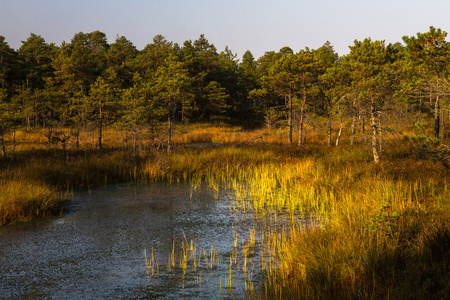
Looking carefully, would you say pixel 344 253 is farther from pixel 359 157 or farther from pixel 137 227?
pixel 359 157

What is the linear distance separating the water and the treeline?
4.72 m

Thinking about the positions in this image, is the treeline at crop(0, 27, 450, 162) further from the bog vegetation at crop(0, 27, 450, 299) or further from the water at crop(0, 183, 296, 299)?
the water at crop(0, 183, 296, 299)

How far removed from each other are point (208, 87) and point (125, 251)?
43662 mm

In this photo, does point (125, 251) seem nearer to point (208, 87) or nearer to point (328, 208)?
point (328, 208)

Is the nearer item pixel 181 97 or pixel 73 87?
pixel 181 97

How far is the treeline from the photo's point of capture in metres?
13.5

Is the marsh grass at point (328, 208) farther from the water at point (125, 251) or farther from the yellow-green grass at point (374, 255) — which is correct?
the water at point (125, 251)

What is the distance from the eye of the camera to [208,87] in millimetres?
48625

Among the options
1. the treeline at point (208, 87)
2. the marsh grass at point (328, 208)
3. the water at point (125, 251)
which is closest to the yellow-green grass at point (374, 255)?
the marsh grass at point (328, 208)

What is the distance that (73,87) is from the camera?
146ft

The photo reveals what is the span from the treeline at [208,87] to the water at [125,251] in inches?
186

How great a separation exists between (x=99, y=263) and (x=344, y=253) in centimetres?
346

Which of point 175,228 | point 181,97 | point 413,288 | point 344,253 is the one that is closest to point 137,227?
point 175,228

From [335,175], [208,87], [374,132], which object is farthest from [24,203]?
[208,87]
